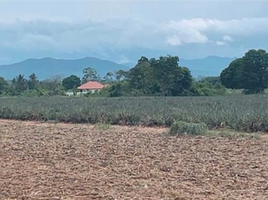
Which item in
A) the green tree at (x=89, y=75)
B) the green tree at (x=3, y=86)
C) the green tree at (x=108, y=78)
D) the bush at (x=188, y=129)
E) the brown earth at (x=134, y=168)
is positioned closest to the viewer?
the brown earth at (x=134, y=168)

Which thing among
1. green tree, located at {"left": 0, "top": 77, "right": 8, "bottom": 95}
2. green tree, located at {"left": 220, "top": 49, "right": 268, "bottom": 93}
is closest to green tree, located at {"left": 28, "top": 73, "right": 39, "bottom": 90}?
green tree, located at {"left": 0, "top": 77, "right": 8, "bottom": 95}

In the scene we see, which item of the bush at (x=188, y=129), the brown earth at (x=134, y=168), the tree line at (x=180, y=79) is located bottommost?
the brown earth at (x=134, y=168)

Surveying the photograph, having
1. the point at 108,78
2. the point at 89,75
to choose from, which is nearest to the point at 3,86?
the point at 89,75

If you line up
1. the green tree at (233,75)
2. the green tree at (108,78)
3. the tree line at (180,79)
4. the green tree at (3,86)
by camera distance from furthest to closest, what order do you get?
the green tree at (108,78), the green tree at (3,86), the green tree at (233,75), the tree line at (180,79)

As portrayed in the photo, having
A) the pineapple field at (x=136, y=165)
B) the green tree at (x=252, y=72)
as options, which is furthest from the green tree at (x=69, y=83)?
the pineapple field at (x=136, y=165)

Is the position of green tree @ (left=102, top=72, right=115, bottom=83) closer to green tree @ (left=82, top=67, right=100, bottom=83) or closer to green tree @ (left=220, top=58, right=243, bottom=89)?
green tree @ (left=82, top=67, right=100, bottom=83)

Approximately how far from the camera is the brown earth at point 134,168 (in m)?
5.41

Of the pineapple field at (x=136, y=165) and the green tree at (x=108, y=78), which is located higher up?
the green tree at (x=108, y=78)

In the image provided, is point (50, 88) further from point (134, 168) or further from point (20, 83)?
point (134, 168)

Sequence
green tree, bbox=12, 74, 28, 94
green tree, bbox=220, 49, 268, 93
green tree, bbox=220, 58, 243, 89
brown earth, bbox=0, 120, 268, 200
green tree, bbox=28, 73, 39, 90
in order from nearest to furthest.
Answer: brown earth, bbox=0, 120, 268, 200 → green tree, bbox=220, 49, 268, 93 → green tree, bbox=220, 58, 243, 89 → green tree, bbox=12, 74, 28, 94 → green tree, bbox=28, 73, 39, 90

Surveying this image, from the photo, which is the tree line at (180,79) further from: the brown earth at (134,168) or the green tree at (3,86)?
the brown earth at (134,168)

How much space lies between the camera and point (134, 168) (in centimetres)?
686

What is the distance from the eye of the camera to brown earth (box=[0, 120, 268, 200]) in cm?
541

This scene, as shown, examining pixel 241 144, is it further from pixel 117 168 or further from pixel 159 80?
pixel 159 80
